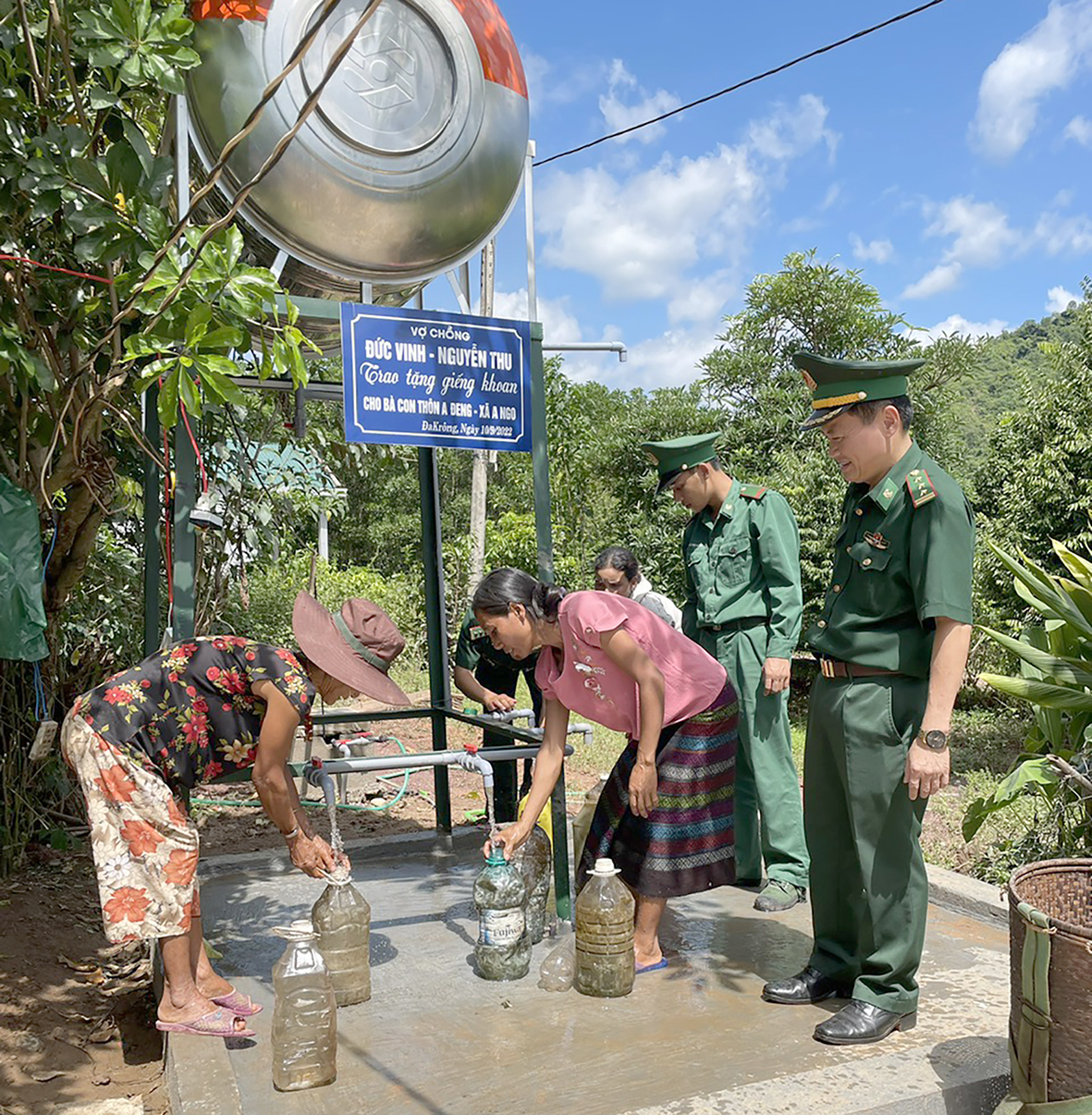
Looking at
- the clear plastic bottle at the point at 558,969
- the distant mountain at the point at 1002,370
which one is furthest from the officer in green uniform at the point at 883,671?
the distant mountain at the point at 1002,370

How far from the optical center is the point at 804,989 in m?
3.18

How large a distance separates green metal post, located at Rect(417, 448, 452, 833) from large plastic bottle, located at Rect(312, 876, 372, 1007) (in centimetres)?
190

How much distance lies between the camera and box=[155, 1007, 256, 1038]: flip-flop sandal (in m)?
3.03

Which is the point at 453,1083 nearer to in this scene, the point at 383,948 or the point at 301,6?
the point at 383,948

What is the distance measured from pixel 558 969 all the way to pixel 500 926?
234 millimetres

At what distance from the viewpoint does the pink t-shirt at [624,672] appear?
3.35 metres

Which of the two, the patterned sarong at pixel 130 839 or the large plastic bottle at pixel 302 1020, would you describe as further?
the patterned sarong at pixel 130 839

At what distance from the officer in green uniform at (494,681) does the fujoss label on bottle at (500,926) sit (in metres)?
1.49

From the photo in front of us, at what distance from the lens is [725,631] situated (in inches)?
174

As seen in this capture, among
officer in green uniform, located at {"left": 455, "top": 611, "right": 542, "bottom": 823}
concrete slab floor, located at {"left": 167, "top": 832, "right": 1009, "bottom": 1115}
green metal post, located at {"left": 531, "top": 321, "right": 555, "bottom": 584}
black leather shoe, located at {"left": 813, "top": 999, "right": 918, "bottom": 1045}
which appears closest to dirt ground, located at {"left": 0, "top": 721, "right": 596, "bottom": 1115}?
concrete slab floor, located at {"left": 167, "top": 832, "right": 1009, "bottom": 1115}

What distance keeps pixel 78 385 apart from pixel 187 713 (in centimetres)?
147

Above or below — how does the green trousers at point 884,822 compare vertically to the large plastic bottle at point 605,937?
above

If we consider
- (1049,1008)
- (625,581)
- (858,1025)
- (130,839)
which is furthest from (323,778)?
(625,581)

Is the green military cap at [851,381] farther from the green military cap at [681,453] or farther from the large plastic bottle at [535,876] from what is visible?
the large plastic bottle at [535,876]
